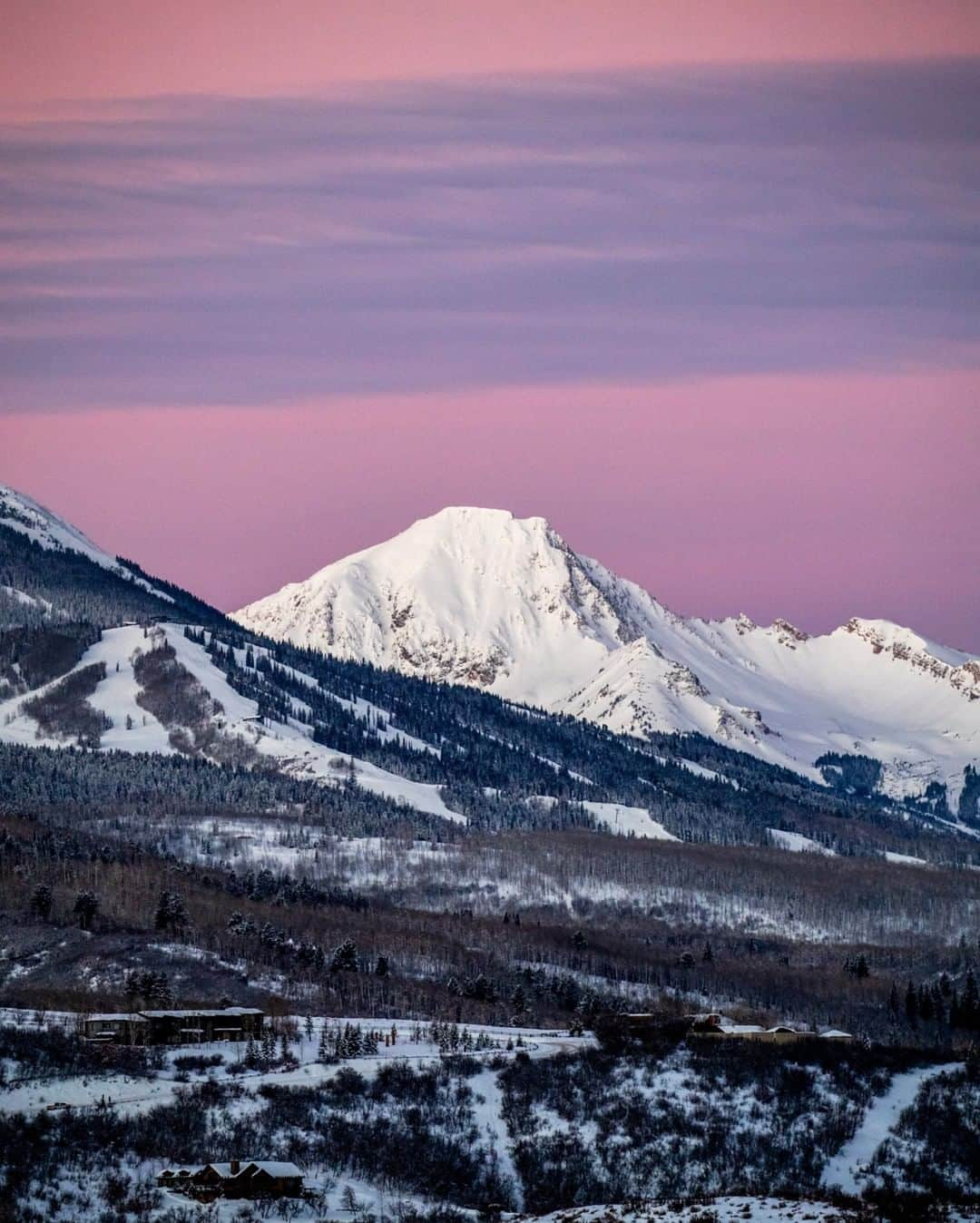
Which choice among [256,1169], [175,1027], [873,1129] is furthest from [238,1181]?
[873,1129]

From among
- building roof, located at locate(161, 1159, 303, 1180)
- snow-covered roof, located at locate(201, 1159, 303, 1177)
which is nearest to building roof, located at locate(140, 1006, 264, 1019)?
building roof, located at locate(161, 1159, 303, 1180)

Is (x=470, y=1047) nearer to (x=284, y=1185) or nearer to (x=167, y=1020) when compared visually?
(x=167, y=1020)

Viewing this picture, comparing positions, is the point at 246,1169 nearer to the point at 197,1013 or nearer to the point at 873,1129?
the point at 197,1013

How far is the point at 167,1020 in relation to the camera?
19362 cm

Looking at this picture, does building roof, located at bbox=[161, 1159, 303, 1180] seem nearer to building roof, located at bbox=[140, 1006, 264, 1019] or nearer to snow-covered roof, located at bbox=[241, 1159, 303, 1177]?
snow-covered roof, located at bbox=[241, 1159, 303, 1177]

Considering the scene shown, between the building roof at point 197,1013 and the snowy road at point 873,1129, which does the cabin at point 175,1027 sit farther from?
the snowy road at point 873,1129

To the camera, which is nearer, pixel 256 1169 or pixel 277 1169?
pixel 256 1169

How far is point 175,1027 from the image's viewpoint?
194000mm

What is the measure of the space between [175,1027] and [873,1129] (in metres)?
52.9

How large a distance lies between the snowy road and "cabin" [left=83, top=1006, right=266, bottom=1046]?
4671 centimetres

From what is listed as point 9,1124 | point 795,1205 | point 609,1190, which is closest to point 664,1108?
point 609,1190

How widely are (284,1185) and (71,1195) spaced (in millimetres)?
12214

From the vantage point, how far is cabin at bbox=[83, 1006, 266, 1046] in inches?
7520

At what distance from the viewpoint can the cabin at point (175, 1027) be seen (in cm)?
19100
